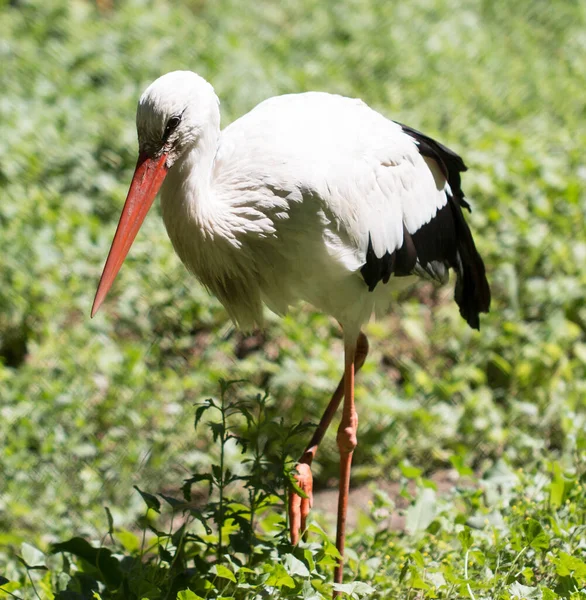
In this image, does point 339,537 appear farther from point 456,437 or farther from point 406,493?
point 456,437

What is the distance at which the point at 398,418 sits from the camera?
13.2 feet

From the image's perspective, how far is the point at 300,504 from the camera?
304 centimetres

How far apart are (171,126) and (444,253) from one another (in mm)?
1262

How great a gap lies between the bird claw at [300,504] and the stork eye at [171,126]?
1.07 meters

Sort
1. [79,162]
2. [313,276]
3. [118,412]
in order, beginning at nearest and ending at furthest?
[313,276] < [118,412] < [79,162]

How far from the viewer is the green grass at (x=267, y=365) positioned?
2861mm

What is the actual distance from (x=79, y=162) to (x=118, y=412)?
1667mm

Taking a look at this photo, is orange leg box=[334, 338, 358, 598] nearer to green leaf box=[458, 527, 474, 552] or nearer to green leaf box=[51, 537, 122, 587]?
green leaf box=[458, 527, 474, 552]

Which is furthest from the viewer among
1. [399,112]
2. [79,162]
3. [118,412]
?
[399,112]

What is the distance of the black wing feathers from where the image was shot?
3180mm

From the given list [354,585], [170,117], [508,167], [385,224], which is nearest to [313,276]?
[385,224]

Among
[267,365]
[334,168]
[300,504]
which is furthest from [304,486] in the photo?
[267,365]

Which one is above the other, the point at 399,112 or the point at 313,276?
the point at 399,112

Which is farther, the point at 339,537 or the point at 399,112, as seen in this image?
the point at 399,112
